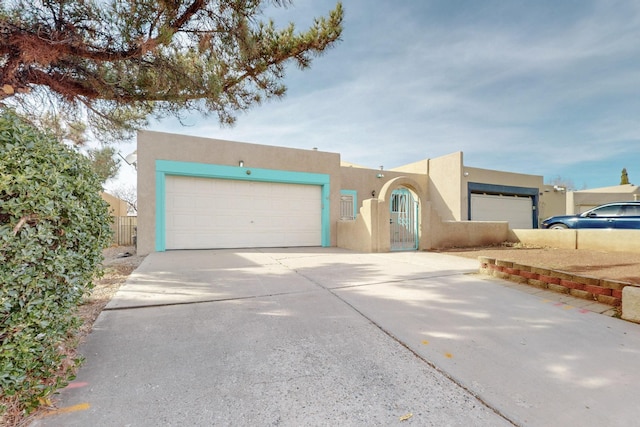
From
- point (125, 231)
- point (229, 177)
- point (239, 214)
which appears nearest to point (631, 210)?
point (239, 214)

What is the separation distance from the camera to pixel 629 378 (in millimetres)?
1914

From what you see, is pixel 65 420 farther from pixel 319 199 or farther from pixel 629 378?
pixel 319 199

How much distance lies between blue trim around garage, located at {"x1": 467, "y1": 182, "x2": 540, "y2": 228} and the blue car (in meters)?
4.50

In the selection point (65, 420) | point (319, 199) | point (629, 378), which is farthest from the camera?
point (319, 199)

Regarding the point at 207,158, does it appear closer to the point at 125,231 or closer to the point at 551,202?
the point at 125,231

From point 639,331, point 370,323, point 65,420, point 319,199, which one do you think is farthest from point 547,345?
point 319,199

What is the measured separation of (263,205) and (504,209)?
15.2 m

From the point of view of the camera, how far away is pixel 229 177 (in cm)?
955

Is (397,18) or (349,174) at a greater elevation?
(397,18)

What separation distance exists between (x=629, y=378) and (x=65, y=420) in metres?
3.56

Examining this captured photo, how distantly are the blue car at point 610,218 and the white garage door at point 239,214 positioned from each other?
33.2 feet

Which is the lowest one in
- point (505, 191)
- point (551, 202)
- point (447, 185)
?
point (551, 202)

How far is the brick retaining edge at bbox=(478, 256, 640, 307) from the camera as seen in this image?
3.46 m

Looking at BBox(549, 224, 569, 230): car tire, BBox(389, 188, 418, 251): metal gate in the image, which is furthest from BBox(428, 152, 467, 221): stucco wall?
BBox(389, 188, 418, 251): metal gate
